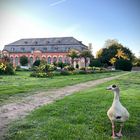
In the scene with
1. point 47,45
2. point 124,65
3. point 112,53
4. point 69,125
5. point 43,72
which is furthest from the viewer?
point 47,45

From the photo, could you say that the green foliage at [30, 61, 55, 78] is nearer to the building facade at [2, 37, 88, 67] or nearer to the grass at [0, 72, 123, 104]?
the grass at [0, 72, 123, 104]

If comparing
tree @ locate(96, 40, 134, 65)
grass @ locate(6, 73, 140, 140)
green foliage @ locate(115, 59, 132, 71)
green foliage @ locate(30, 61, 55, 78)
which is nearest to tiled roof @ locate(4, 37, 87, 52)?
tree @ locate(96, 40, 134, 65)

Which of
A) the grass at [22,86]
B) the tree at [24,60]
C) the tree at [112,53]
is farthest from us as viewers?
the tree at [24,60]

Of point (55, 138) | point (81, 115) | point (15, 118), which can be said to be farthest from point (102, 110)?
point (55, 138)

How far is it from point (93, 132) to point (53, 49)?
59.2m

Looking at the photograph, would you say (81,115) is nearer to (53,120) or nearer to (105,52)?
(53,120)

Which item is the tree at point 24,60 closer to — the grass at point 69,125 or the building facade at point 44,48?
the building facade at point 44,48

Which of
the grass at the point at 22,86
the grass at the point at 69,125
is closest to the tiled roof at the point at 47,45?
the grass at the point at 22,86

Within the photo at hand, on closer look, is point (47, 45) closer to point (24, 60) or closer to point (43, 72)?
point (24, 60)

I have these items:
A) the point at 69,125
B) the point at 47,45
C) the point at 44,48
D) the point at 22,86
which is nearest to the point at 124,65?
the point at 47,45

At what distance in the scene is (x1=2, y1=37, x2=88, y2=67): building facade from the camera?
62375 millimetres

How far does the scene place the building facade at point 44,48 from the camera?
6238 cm

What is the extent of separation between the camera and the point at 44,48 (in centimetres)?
6444

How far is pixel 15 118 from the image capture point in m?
6.46
